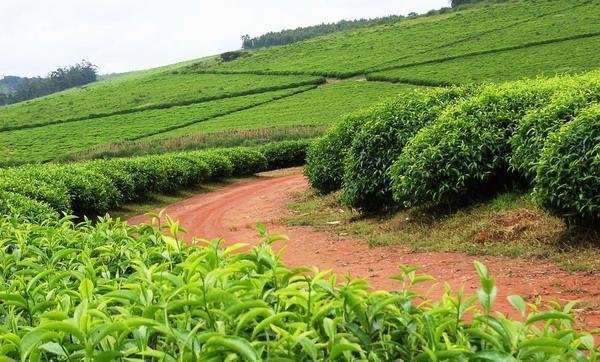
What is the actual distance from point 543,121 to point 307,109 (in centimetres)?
3406

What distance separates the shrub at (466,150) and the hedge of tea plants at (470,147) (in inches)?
0.6

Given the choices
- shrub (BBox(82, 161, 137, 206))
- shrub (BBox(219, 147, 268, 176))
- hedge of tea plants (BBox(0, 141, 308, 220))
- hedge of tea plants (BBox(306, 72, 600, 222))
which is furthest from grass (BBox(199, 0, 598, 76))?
hedge of tea plants (BBox(306, 72, 600, 222))

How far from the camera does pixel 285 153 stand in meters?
→ 30.2

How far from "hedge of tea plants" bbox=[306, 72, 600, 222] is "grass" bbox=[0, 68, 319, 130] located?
40208mm

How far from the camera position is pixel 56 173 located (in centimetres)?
1467

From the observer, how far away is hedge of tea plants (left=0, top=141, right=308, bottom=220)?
1203 cm

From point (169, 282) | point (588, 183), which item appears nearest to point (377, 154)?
point (588, 183)

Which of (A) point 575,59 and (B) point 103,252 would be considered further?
(A) point 575,59

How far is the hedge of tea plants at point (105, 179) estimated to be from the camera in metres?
12.0

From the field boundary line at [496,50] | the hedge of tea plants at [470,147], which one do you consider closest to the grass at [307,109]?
the field boundary line at [496,50]

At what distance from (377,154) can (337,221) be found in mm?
1512

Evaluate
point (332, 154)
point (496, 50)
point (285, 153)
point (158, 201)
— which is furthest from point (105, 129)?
point (332, 154)

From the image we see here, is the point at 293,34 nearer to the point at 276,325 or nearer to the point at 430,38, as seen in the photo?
the point at 430,38

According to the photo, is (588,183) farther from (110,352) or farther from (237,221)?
(237,221)
